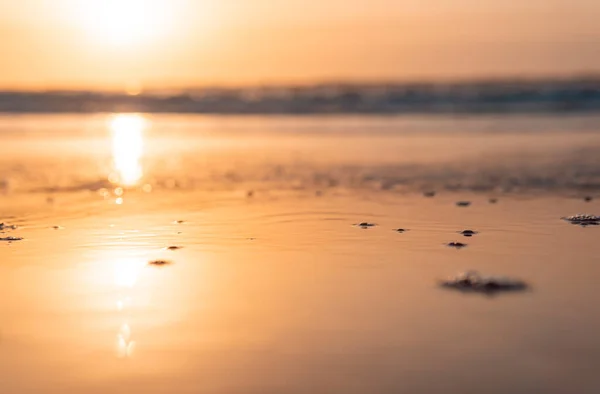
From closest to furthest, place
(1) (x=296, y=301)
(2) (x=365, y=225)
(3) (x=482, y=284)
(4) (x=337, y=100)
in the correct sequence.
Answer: (1) (x=296, y=301), (3) (x=482, y=284), (2) (x=365, y=225), (4) (x=337, y=100)

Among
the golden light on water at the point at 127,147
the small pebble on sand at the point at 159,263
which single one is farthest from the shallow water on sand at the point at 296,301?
the golden light on water at the point at 127,147

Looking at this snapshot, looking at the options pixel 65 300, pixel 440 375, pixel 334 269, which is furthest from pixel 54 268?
pixel 440 375

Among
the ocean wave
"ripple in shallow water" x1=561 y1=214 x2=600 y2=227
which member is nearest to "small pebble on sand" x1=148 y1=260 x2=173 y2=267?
"ripple in shallow water" x1=561 y1=214 x2=600 y2=227

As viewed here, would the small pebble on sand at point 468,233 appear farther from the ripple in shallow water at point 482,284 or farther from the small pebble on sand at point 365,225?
the ripple in shallow water at point 482,284

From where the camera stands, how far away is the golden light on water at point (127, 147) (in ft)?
32.6

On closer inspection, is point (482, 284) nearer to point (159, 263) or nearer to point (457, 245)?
point (457, 245)

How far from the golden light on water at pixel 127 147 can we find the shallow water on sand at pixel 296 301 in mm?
2683

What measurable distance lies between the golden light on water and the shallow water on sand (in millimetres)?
2683

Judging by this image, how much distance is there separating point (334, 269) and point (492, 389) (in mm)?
1910

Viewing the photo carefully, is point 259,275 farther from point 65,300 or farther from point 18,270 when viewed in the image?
point 18,270

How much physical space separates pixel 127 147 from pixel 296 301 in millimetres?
10238

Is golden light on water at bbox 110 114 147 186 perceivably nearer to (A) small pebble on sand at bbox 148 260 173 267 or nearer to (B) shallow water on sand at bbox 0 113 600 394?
(B) shallow water on sand at bbox 0 113 600 394

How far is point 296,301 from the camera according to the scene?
406cm

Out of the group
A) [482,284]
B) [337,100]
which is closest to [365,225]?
[482,284]
